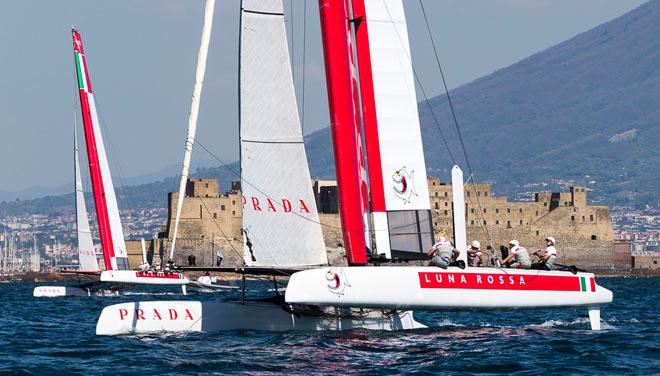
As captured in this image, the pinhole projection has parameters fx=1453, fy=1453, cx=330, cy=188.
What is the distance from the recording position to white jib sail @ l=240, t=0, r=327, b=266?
62.2 feet

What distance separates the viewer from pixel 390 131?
63.5 feet

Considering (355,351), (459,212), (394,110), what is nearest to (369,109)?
(394,110)

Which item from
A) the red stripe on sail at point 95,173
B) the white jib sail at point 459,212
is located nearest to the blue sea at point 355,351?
the white jib sail at point 459,212

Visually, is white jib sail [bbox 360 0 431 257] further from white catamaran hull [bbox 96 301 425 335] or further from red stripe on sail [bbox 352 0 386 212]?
white catamaran hull [bbox 96 301 425 335]

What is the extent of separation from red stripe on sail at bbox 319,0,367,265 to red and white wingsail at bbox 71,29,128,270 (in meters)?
20.7

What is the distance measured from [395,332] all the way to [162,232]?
73029mm

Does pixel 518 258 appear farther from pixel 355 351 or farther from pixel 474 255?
pixel 355 351

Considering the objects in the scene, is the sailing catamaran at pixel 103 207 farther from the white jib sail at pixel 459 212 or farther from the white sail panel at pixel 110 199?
the white jib sail at pixel 459 212

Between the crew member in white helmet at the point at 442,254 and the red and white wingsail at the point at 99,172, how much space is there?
21278 millimetres

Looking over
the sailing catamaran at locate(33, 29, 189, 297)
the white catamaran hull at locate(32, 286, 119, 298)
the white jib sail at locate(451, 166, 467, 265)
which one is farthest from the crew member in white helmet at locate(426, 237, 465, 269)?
the white catamaran hull at locate(32, 286, 119, 298)

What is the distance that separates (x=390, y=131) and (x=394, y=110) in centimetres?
29

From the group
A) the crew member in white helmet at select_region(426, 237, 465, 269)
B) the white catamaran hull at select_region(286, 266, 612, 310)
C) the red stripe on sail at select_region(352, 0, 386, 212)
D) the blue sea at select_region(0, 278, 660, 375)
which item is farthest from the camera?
the red stripe on sail at select_region(352, 0, 386, 212)

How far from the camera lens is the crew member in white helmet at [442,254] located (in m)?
18.5

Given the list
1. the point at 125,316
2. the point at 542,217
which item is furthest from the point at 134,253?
the point at 125,316
